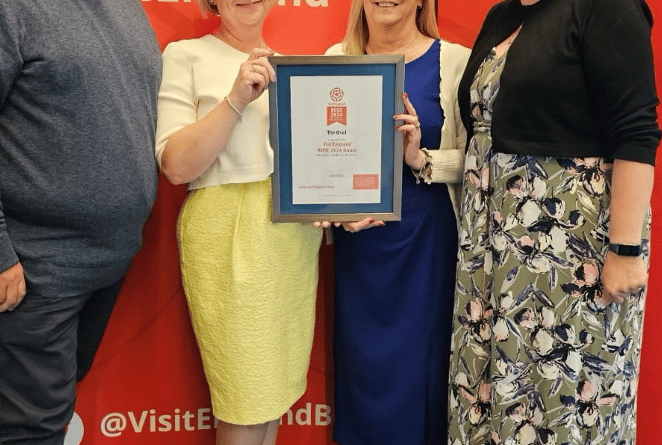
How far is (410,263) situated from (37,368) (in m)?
1.13

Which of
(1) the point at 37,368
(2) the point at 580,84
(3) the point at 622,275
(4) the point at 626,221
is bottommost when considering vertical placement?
(1) the point at 37,368

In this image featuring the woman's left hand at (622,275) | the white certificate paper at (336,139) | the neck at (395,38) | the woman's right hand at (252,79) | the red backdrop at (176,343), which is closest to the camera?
the woman's left hand at (622,275)

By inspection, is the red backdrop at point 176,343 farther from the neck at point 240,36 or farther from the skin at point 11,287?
the skin at point 11,287

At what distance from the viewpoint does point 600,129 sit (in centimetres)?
150

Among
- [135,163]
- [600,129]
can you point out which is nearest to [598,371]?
[600,129]

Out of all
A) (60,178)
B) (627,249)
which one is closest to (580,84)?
(627,249)

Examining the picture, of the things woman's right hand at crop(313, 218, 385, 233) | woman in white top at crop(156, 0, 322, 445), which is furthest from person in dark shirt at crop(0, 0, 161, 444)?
woman's right hand at crop(313, 218, 385, 233)

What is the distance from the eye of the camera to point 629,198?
142 cm

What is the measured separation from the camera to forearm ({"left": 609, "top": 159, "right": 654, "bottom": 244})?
141 centimetres

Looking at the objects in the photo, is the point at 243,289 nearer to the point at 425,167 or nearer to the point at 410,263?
the point at 410,263

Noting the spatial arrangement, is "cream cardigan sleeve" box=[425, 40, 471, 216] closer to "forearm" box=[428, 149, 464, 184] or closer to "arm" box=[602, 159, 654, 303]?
"forearm" box=[428, 149, 464, 184]

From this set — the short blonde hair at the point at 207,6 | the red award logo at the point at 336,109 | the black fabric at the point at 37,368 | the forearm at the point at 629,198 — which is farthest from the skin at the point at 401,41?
the black fabric at the point at 37,368

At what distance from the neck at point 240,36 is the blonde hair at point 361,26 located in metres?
0.33

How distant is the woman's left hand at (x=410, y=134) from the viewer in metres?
1.74
